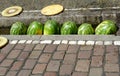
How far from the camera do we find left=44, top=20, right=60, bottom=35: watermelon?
755 centimetres

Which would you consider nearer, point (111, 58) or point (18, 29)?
point (111, 58)

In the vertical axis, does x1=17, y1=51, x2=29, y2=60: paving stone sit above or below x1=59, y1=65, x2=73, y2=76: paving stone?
below

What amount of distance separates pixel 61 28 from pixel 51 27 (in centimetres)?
34

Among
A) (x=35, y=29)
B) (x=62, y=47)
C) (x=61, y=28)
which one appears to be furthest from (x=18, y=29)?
(x=62, y=47)

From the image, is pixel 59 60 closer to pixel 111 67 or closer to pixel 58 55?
pixel 58 55

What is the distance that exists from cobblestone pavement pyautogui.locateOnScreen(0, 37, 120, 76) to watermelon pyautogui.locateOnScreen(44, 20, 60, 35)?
0.60m

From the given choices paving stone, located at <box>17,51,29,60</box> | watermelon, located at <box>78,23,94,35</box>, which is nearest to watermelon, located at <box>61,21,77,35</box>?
watermelon, located at <box>78,23,94,35</box>

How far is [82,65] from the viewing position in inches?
229

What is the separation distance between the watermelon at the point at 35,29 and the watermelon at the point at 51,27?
194mm

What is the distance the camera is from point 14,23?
825cm

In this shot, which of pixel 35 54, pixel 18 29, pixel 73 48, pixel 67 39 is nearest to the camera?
pixel 35 54

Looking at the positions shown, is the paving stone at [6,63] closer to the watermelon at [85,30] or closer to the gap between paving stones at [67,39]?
the gap between paving stones at [67,39]

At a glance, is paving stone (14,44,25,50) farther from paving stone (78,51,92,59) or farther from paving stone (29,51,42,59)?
paving stone (78,51,92,59)

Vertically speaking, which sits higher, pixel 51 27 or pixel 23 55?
pixel 51 27
